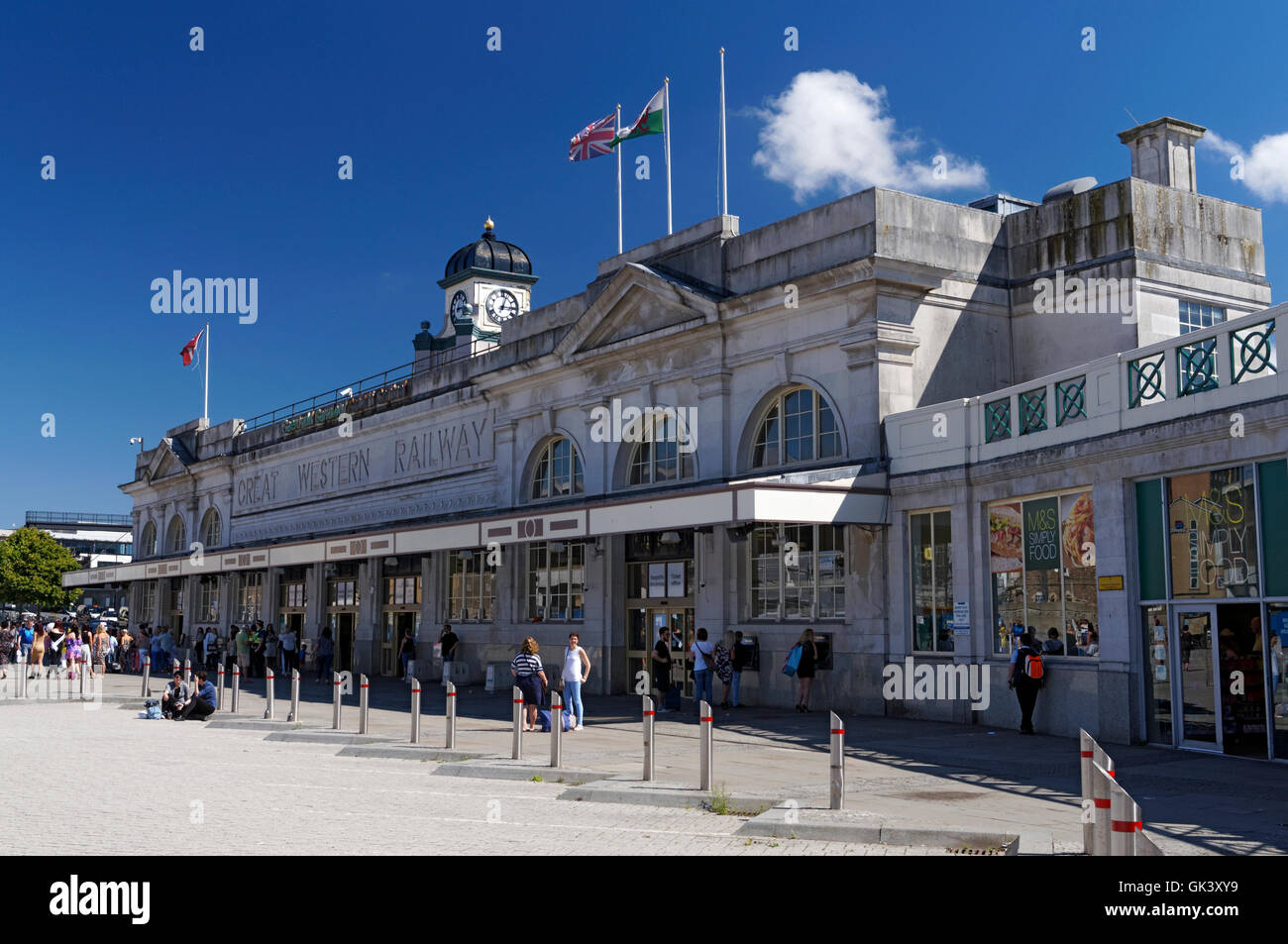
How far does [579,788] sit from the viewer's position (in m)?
12.9

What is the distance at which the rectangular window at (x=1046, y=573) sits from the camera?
706 inches

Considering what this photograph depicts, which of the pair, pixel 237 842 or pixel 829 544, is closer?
pixel 237 842

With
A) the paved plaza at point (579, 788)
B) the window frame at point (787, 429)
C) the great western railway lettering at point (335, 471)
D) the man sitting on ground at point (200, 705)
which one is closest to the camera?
the paved plaza at point (579, 788)

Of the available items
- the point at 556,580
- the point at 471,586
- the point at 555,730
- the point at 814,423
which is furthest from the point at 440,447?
the point at 555,730

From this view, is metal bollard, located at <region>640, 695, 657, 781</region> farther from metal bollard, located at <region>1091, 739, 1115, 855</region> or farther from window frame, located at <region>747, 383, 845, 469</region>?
Answer: window frame, located at <region>747, 383, 845, 469</region>

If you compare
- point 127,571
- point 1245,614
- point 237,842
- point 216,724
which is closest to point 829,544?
point 1245,614

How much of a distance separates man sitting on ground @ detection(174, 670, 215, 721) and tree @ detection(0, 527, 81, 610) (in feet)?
241

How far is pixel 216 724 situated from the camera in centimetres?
2219

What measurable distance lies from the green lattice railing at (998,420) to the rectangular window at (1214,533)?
11.8 feet

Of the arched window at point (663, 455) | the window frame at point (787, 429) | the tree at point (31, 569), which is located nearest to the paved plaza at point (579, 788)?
the window frame at point (787, 429)

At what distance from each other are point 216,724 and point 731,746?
33.6 feet

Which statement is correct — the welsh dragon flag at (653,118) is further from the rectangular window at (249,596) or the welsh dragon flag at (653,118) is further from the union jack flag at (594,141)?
the rectangular window at (249,596)

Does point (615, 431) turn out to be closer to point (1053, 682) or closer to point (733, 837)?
point (1053, 682)
